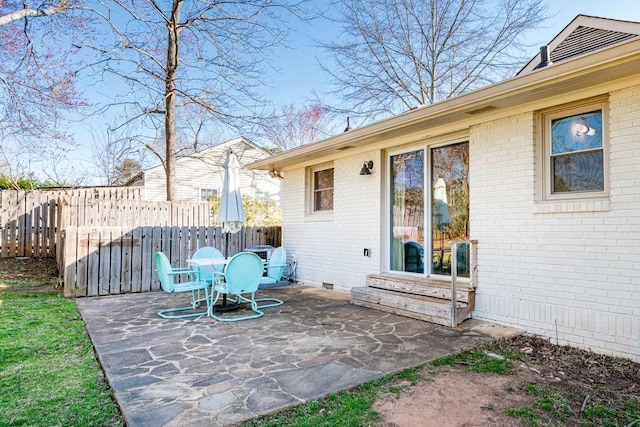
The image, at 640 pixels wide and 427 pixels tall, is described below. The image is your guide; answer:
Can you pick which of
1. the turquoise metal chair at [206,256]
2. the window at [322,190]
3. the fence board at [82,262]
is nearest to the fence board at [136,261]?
Result: the fence board at [82,262]

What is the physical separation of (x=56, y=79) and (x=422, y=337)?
9549 millimetres

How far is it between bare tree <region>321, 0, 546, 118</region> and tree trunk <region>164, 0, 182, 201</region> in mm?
5083

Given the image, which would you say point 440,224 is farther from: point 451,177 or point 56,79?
point 56,79

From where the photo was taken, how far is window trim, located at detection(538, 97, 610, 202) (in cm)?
401

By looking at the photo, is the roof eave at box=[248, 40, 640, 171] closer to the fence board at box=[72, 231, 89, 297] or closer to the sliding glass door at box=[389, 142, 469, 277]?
the sliding glass door at box=[389, 142, 469, 277]

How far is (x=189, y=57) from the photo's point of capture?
1205 cm

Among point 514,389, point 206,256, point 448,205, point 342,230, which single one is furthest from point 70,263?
point 514,389

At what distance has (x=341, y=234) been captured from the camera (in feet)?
24.9

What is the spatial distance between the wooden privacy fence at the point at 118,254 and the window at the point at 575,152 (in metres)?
6.59

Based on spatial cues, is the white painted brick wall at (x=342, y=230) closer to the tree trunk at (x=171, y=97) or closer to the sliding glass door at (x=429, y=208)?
the sliding glass door at (x=429, y=208)

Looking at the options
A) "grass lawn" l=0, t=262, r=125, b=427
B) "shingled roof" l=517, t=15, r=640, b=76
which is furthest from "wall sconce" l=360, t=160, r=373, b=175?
"grass lawn" l=0, t=262, r=125, b=427

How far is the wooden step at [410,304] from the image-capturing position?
4.84m

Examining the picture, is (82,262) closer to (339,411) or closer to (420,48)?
(339,411)

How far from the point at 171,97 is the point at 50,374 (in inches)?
398
